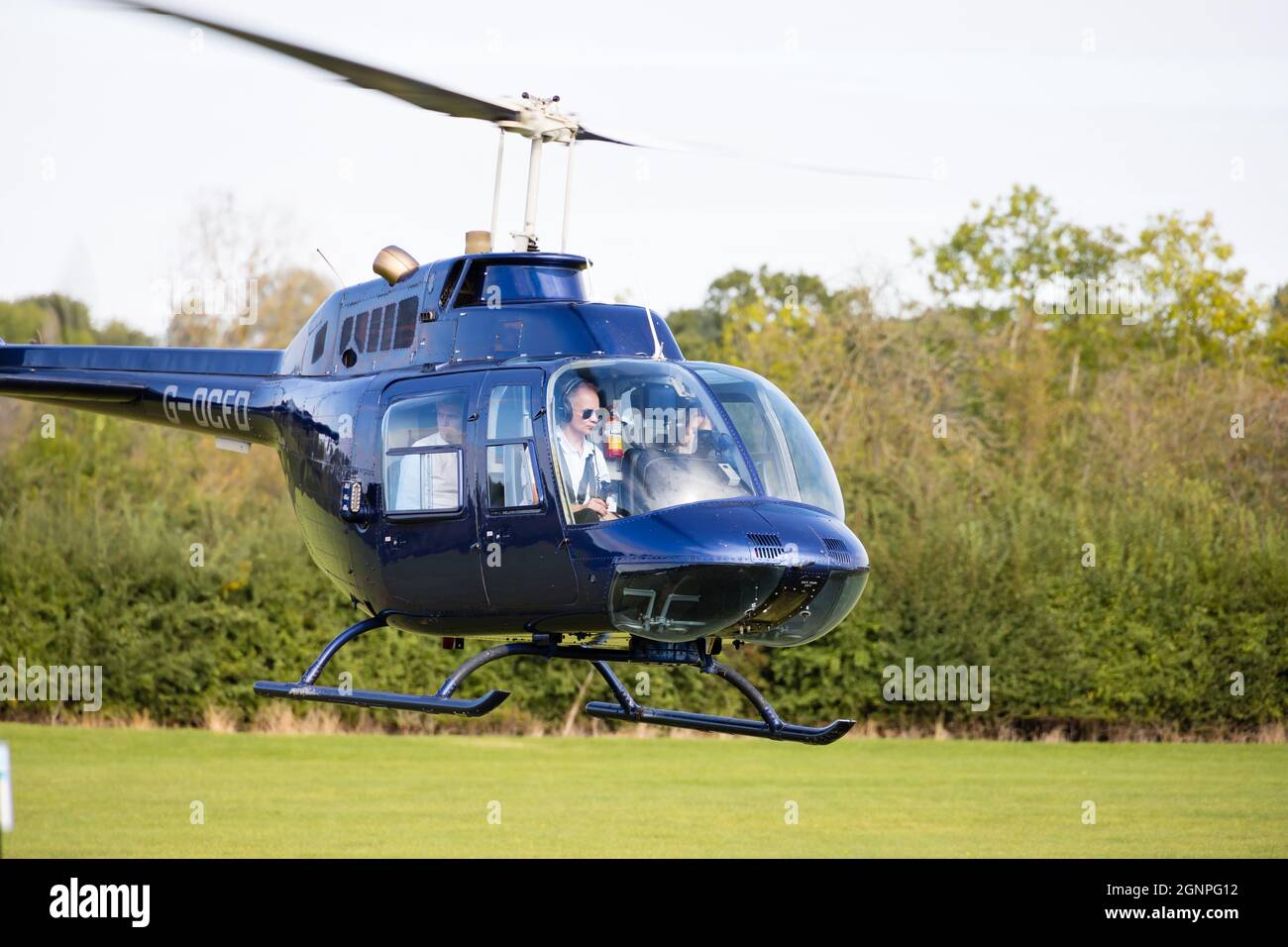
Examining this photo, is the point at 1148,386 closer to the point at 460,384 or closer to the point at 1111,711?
the point at 1111,711

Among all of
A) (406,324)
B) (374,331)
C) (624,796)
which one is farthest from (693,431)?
(624,796)

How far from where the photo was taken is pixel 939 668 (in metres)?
30.8

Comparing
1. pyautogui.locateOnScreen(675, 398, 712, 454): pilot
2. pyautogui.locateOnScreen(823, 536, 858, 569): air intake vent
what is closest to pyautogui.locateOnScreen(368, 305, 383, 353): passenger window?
pyautogui.locateOnScreen(675, 398, 712, 454): pilot

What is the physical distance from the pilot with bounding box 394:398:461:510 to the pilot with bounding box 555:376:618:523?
2.67 ft

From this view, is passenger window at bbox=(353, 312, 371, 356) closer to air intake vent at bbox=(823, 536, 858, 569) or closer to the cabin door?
the cabin door

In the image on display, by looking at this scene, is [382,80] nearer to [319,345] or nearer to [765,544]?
[319,345]

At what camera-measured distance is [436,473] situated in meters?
10.4

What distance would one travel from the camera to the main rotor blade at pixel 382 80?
935cm

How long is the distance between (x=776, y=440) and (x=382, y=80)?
3.25m

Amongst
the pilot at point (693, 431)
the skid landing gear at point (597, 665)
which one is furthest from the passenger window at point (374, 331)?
the pilot at point (693, 431)

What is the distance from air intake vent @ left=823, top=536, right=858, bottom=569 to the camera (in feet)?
31.9
